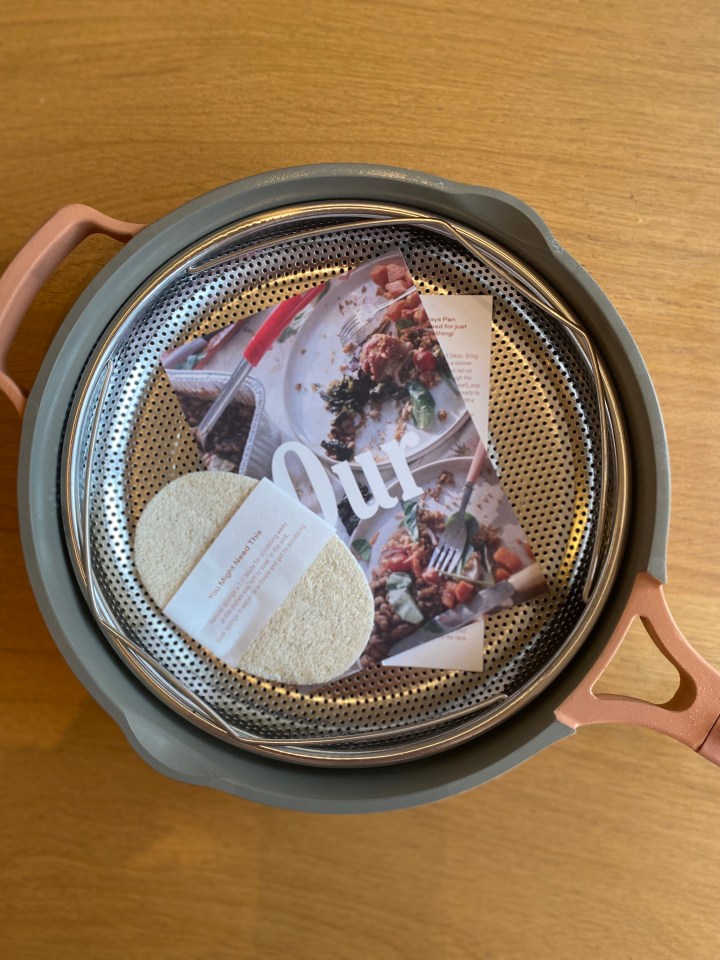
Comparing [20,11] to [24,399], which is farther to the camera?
[20,11]

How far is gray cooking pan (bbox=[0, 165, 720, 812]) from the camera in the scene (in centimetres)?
43

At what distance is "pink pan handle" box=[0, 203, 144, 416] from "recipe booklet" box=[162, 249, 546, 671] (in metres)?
0.10

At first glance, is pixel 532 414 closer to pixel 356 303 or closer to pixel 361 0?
pixel 356 303

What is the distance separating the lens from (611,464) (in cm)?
49

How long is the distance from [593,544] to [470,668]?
0.41 ft

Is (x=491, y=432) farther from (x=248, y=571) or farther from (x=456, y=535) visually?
(x=248, y=571)

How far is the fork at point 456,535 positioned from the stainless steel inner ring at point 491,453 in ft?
0.04

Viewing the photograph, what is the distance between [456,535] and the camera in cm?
50

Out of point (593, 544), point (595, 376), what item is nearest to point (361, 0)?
point (595, 376)

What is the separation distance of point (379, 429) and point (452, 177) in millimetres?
202

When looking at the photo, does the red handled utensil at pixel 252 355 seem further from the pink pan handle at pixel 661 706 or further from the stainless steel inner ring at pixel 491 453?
the pink pan handle at pixel 661 706

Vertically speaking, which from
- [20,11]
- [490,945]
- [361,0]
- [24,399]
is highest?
[361,0]

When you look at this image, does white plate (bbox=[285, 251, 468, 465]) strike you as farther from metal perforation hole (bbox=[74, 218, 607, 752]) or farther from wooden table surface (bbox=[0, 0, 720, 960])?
wooden table surface (bbox=[0, 0, 720, 960])

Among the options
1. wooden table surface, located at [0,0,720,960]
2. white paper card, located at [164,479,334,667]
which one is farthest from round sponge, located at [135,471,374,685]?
wooden table surface, located at [0,0,720,960]
